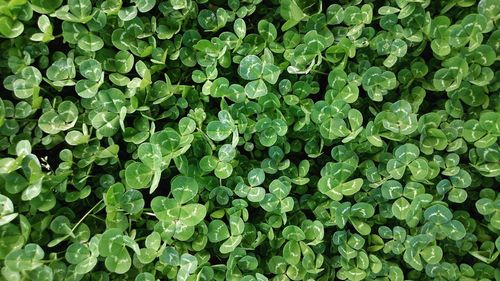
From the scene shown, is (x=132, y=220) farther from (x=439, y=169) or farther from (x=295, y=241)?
(x=439, y=169)

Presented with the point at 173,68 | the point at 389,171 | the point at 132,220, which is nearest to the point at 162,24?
the point at 173,68

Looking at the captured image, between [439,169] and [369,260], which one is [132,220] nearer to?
[369,260]

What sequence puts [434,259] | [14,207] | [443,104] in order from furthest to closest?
[443,104] < [434,259] < [14,207]

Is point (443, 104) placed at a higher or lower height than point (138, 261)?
higher

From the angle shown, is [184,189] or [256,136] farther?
[256,136]

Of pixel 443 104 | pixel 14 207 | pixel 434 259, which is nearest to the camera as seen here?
pixel 14 207

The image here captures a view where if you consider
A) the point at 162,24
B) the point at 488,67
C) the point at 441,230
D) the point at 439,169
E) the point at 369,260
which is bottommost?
the point at 369,260

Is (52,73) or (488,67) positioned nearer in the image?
(52,73)
